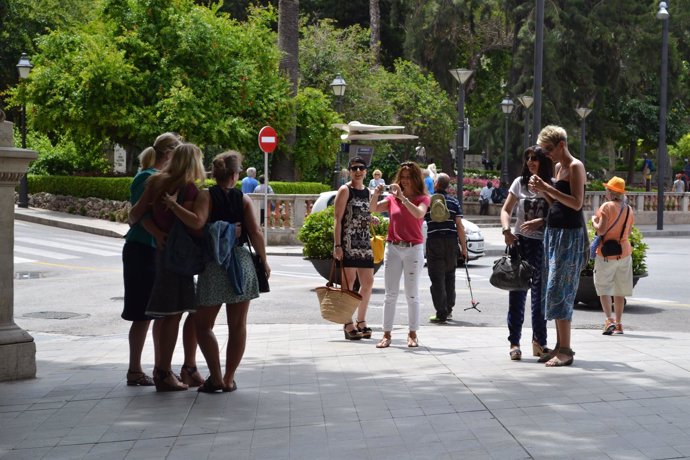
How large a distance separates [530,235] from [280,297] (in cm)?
720

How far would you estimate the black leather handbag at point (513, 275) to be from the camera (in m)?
8.86

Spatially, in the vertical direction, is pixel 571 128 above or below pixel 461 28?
below

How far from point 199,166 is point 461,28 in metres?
42.2

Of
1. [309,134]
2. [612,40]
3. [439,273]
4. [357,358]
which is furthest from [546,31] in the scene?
[357,358]

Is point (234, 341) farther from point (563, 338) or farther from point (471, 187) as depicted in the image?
point (471, 187)

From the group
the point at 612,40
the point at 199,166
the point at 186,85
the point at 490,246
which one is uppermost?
the point at 612,40

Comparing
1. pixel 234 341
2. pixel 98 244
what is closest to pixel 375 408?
pixel 234 341

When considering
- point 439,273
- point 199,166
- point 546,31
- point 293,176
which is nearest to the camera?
point 199,166

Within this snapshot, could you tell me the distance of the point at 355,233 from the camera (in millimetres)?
10703

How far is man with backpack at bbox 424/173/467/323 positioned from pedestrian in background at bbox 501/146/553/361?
3523 mm

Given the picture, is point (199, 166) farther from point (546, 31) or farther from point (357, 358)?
point (546, 31)

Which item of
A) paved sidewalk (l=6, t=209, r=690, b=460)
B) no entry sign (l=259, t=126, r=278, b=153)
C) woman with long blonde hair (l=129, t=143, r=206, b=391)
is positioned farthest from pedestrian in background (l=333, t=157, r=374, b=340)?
no entry sign (l=259, t=126, r=278, b=153)

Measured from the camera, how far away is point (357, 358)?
9367mm

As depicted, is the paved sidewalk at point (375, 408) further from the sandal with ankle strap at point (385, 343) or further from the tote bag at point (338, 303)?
the tote bag at point (338, 303)
